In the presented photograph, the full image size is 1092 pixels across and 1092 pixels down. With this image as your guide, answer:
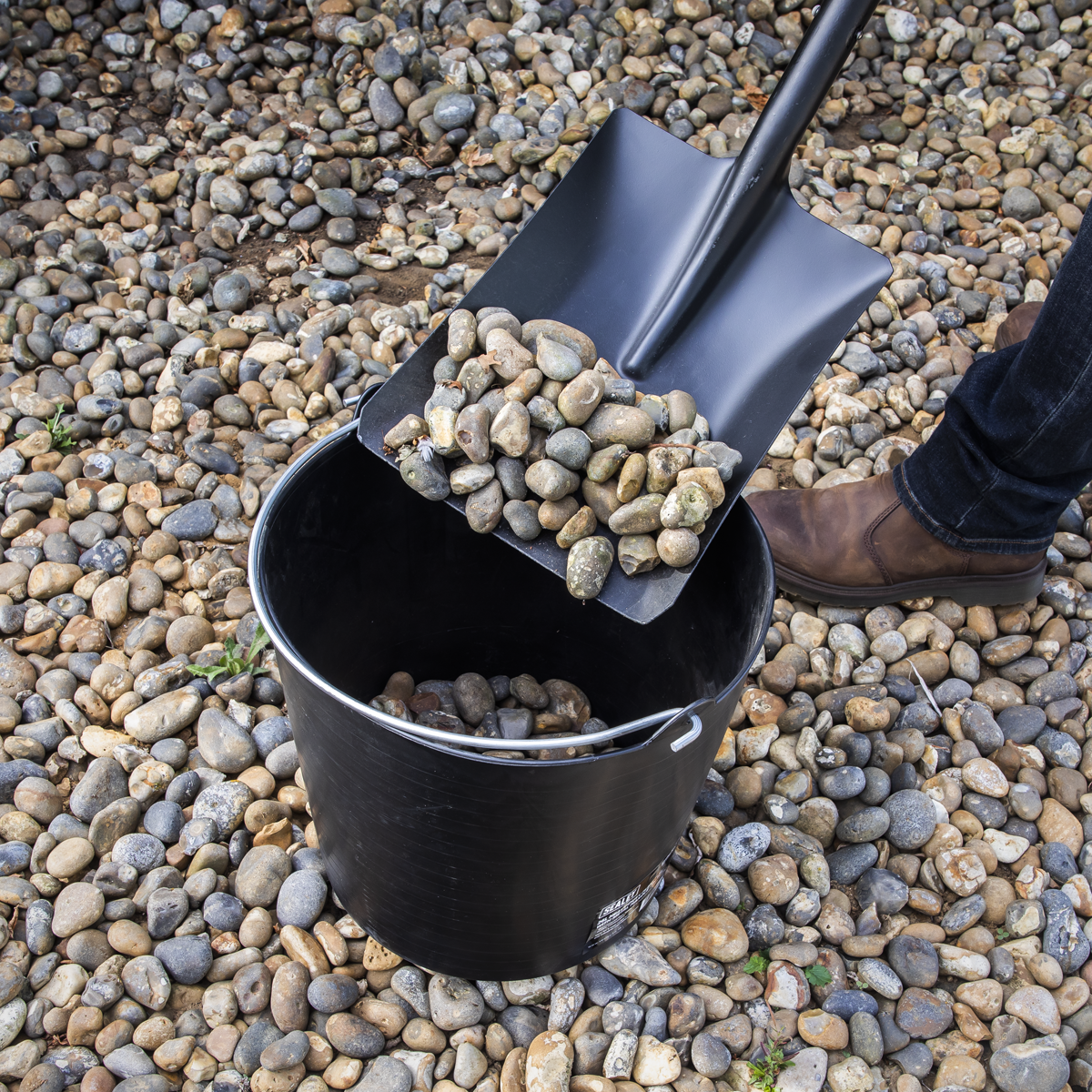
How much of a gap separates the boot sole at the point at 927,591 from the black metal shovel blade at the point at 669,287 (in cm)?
45

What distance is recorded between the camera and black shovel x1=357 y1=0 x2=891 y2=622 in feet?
3.68

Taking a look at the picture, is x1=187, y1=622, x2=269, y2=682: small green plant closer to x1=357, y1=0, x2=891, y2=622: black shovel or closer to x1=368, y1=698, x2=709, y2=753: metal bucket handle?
x1=357, y1=0, x2=891, y2=622: black shovel

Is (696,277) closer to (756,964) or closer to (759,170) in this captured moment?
(759,170)

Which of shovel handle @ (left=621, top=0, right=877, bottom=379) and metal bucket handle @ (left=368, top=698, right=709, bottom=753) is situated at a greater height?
shovel handle @ (left=621, top=0, right=877, bottom=379)

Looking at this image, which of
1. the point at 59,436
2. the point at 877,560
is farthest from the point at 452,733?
the point at 59,436

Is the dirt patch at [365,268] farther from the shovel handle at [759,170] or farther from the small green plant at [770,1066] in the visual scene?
the small green plant at [770,1066]

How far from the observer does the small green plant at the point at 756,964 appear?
1.16 m

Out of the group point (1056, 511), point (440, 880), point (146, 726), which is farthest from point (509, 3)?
point (440, 880)

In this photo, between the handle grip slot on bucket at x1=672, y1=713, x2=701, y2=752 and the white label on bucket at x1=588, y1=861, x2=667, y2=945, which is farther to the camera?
the white label on bucket at x1=588, y1=861, x2=667, y2=945

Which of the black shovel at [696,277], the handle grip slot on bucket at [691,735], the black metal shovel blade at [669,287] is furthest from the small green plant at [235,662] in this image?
the handle grip slot on bucket at [691,735]

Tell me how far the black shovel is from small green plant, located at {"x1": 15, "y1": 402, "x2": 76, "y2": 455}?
81 centimetres

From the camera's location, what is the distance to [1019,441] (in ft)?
4.46

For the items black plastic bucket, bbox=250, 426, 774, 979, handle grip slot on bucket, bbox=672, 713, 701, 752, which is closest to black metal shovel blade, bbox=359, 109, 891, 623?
black plastic bucket, bbox=250, 426, 774, 979

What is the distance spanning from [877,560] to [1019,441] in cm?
28
